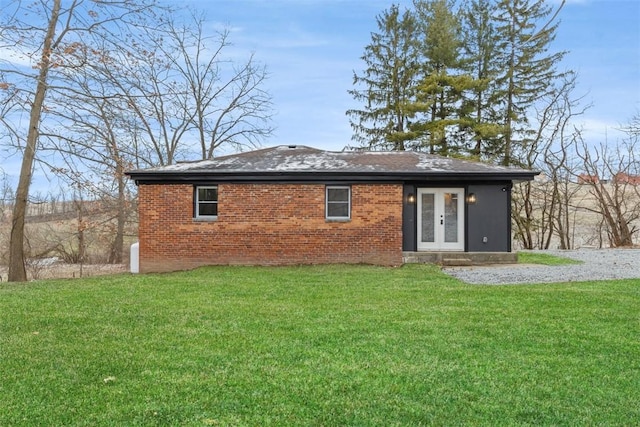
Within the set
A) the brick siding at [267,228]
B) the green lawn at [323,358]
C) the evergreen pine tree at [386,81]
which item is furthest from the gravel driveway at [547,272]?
the evergreen pine tree at [386,81]

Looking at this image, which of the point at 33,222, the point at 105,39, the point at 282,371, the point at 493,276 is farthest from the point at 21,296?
the point at 33,222

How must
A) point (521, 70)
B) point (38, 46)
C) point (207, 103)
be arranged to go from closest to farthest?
point (38, 46) → point (521, 70) → point (207, 103)

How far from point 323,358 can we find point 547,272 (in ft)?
26.6

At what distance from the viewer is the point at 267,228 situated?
12.5m

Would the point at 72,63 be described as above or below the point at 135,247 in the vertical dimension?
above

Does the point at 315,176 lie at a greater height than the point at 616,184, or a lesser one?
lesser

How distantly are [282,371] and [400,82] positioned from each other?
23.2 meters

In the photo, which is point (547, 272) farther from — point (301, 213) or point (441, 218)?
point (301, 213)

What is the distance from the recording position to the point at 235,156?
14.4 meters

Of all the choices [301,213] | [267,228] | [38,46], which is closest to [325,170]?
[301,213]

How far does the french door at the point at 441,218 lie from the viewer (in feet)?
41.9

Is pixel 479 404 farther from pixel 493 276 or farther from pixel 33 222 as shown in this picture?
pixel 33 222

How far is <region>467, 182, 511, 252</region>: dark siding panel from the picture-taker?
12.6 metres

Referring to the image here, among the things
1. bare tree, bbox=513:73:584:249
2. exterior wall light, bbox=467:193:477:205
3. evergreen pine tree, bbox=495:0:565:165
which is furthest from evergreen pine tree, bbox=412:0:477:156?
exterior wall light, bbox=467:193:477:205
